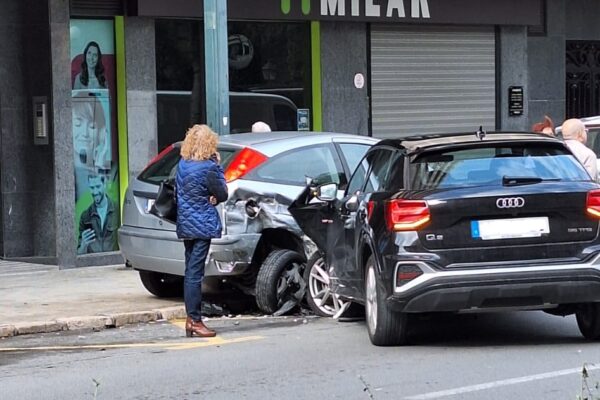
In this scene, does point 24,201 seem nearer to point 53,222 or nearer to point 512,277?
point 53,222

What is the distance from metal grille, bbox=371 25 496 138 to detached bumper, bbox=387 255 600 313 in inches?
382

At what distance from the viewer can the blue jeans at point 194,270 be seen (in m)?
9.65

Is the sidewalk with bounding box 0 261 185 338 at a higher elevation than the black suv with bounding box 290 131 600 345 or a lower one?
lower

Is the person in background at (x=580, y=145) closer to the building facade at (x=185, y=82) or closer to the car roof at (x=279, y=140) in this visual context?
the car roof at (x=279, y=140)

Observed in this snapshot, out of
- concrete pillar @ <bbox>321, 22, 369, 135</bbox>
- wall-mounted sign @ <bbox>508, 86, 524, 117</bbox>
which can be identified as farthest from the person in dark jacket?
wall-mounted sign @ <bbox>508, 86, 524, 117</bbox>

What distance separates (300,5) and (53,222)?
4890mm

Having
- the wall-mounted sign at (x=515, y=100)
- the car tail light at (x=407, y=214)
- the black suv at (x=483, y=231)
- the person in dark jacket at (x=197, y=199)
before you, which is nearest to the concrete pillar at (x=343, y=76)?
the wall-mounted sign at (x=515, y=100)

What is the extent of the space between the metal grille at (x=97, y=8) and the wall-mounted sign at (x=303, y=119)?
3.35 meters

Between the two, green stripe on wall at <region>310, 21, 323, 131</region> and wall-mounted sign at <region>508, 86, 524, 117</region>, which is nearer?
green stripe on wall at <region>310, 21, 323, 131</region>

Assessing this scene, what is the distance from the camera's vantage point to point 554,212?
8.41 metres

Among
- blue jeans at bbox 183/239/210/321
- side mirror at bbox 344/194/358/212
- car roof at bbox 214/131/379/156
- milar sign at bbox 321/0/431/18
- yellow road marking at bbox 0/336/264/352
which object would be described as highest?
milar sign at bbox 321/0/431/18

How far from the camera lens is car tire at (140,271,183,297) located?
11938 mm

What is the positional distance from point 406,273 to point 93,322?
3.63 m

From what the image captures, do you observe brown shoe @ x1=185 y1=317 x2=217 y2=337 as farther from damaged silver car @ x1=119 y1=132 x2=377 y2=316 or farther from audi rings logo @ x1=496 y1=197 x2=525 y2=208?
audi rings logo @ x1=496 y1=197 x2=525 y2=208
